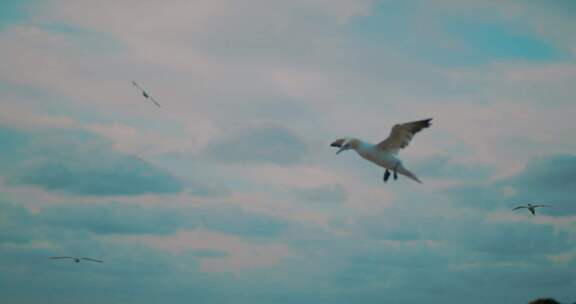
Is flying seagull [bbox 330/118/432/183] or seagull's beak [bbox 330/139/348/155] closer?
flying seagull [bbox 330/118/432/183]

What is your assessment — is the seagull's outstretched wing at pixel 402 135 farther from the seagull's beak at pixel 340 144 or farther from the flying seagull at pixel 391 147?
the seagull's beak at pixel 340 144

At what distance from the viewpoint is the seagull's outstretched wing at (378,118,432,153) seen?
159ft

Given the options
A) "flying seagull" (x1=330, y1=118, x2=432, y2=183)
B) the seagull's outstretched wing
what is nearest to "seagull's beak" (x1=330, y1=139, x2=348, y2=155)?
"flying seagull" (x1=330, y1=118, x2=432, y2=183)

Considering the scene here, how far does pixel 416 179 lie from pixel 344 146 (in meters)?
5.95

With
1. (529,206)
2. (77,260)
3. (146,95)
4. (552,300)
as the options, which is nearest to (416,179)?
(552,300)

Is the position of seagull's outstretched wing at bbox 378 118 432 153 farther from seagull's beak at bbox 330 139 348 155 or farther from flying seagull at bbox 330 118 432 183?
seagull's beak at bbox 330 139 348 155

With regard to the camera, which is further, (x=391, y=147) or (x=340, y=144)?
(x=340, y=144)

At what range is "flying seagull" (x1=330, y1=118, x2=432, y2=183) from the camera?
48438 millimetres

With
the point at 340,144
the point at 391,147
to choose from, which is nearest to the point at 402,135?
the point at 391,147

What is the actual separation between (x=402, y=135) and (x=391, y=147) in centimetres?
128

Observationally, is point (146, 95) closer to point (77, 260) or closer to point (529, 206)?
point (77, 260)

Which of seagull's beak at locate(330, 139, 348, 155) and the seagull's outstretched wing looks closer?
the seagull's outstretched wing

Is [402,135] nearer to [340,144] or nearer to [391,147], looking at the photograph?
[391,147]

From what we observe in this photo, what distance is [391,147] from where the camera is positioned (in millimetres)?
49344
